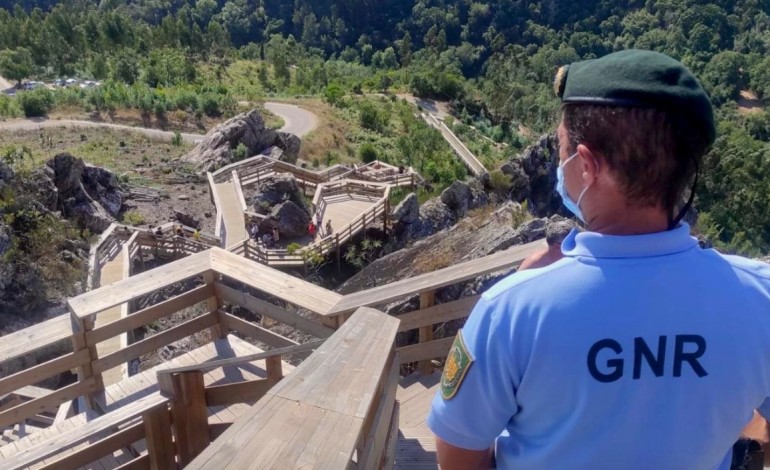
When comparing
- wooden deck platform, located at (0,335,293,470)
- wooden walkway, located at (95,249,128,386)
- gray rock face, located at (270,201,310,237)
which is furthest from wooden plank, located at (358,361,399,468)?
gray rock face, located at (270,201,310,237)

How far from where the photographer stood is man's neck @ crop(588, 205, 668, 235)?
143cm

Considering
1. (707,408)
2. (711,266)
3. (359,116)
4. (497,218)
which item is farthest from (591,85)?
(359,116)

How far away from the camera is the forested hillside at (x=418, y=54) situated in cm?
3953

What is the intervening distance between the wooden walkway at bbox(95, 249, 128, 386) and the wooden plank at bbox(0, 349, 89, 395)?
1.07 meters

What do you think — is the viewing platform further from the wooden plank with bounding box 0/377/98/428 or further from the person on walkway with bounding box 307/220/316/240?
the person on walkway with bounding box 307/220/316/240

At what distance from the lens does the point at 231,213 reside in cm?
1809

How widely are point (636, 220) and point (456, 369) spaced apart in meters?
0.53

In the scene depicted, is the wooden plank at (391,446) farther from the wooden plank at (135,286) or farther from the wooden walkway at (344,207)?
the wooden walkway at (344,207)

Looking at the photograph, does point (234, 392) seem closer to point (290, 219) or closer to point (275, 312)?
point (275, 312)

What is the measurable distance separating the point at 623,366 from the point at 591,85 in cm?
61

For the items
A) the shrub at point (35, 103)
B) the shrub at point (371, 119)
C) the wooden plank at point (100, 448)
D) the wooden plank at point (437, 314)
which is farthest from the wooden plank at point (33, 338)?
the shrub at point (371, 119)

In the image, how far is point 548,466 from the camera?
145 centimetres

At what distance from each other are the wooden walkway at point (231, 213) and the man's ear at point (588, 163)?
1552cm

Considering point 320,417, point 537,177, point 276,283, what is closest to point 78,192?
point 537,177
